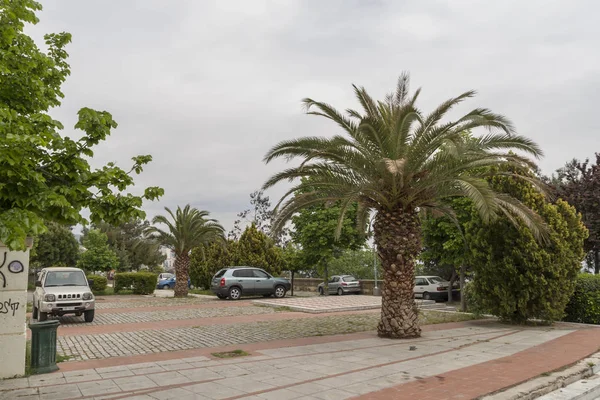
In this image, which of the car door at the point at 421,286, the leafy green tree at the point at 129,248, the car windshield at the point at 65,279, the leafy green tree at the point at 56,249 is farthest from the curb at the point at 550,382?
the leafy green tree at the point at 129,248

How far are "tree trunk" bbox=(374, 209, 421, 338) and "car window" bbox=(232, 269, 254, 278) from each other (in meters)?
14.3

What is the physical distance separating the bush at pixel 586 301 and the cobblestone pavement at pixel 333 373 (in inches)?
159

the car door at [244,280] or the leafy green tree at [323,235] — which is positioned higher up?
the leafy green tree at [323,235]

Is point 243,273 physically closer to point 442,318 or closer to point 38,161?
point 442,318

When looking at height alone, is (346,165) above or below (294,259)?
above

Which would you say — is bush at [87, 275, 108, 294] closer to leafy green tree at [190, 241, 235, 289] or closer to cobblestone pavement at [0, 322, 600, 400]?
leafy green tree at [190, 241, 235, 289]

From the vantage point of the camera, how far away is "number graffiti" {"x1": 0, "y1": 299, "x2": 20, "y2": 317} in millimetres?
7496

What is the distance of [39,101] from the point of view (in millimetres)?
6578

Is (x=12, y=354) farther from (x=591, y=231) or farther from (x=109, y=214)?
(x=591, y=231)

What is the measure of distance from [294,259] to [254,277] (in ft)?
24.0

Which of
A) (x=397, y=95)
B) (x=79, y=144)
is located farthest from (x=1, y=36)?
(x=397, y=95)

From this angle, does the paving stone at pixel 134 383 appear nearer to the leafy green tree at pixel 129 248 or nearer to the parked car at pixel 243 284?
the parked car at pixel 243 284

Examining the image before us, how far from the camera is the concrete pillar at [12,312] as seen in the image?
7379 millimetres

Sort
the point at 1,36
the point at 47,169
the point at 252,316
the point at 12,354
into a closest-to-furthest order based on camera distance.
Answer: the point at 47,169, the point at 1,36, the point at 12,354, the point at 252,316
